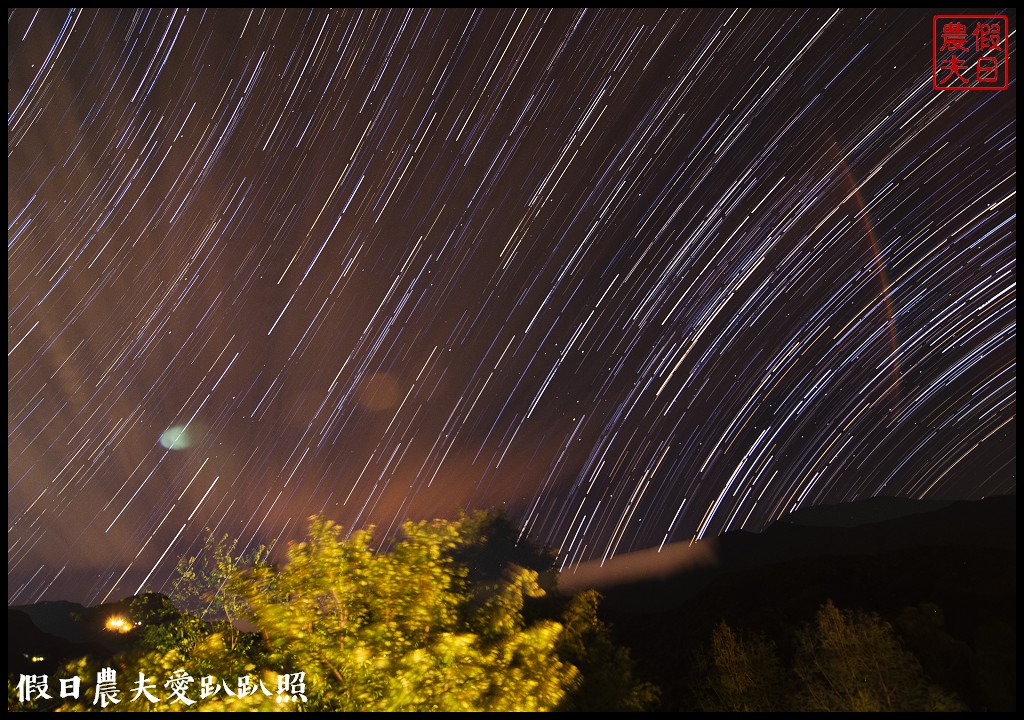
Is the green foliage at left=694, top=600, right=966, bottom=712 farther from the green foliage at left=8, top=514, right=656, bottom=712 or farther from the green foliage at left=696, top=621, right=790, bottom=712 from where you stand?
the green foliage at left=8, top=514, right=656, bottom=712

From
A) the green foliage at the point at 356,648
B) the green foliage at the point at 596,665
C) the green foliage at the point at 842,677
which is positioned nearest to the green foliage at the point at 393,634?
the green foliage at the point at 356,648

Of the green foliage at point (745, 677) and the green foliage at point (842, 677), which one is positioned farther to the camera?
the green foliage at point (745, 677)

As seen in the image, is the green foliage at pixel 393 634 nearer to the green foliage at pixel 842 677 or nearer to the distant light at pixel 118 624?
the green foliage at pixel 842 677

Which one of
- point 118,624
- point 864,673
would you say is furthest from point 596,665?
point 118,624

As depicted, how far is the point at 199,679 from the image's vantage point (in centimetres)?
710

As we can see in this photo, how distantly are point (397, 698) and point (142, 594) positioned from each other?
36.0 ft

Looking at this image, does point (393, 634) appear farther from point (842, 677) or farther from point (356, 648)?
point (842, 677)

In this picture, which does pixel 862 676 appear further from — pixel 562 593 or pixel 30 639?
pixel 30 639

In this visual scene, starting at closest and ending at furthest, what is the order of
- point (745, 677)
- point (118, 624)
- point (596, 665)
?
point (118, 624) < point (596, 665) < point (745, 677)

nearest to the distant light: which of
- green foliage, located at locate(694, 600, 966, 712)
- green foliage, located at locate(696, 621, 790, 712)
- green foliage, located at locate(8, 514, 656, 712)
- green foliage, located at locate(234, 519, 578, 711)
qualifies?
green foliage, located at locate(8, 514, 656, 712)

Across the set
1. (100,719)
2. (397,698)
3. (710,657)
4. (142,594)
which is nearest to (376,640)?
(397,698)

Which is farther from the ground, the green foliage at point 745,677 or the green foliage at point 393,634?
the green foliage at point 393,634

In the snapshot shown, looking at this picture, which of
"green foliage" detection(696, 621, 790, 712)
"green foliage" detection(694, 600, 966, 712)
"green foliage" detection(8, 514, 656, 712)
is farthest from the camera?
"green foliage" detection(696, 621, 790, 712)


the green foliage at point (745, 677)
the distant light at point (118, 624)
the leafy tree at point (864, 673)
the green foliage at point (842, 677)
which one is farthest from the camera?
the green foliage at point (745, 677)
